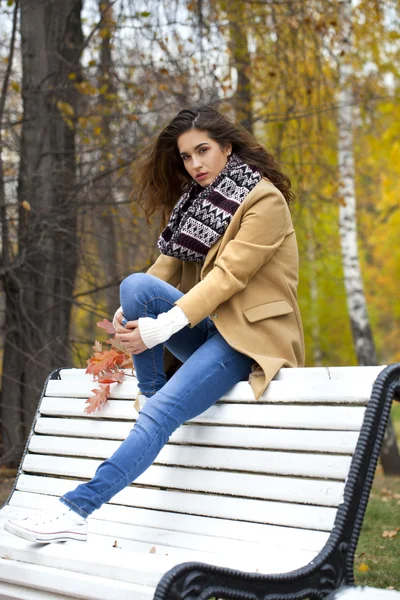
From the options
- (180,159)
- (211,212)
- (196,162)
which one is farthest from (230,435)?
(180,159)

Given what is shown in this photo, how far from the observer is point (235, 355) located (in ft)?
9.93

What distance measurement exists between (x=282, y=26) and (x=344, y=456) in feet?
20.1

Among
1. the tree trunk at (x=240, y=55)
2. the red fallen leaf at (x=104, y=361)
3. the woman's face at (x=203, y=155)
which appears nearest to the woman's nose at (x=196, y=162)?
the woman's face at (x=203, y=155)

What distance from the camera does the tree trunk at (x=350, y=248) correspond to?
838 cm

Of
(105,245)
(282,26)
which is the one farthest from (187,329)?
(282,26)

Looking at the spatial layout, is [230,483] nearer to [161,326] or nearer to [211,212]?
[161,326]

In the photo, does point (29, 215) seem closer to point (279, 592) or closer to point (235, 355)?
point (235, 355)

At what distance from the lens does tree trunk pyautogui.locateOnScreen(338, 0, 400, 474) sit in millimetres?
8375

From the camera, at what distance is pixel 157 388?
10.6 feet

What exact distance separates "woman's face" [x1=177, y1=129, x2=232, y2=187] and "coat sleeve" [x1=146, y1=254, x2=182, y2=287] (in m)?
0.38

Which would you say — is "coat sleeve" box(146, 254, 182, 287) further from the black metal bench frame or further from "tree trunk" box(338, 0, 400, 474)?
"tree trunk" box(338, 0, 400, 474)

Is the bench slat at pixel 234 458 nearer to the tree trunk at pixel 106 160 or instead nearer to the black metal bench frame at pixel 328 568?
the black metal bench frame at pixel 328 568

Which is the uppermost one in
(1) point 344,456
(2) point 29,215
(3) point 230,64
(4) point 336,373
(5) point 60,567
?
(3) point 230,64

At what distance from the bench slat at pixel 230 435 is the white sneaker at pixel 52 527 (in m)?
0.55
